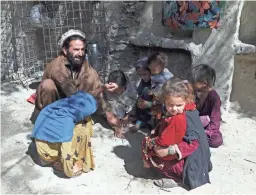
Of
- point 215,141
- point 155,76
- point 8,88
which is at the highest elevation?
point 155,76

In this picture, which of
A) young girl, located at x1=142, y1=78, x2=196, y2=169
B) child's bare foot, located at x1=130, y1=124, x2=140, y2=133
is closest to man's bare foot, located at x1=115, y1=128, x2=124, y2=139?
child's bare foot, located at x1=130, y1=124, x2=140, y2=133

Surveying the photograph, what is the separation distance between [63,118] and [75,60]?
680mm

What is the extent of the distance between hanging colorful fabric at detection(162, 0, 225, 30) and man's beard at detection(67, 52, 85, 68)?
1169mm

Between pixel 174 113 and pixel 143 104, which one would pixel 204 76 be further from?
pixel 174 113

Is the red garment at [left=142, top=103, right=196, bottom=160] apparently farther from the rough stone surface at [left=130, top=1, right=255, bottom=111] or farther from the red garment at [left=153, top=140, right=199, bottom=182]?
the rough stone surface at [left=130, top=1, right=255, bottom=111]

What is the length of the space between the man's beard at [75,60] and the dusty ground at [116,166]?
75 centimetres

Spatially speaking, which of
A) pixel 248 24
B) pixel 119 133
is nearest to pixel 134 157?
pixel 119 133

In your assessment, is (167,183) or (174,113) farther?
(167,183)

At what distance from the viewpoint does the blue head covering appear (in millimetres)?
2709

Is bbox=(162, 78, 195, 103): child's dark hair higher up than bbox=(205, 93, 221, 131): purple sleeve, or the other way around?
bbox=(162, 78, 195, 103): child's dark hair

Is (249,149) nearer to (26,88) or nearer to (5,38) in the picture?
(26,88)

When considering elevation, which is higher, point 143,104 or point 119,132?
point 143,104

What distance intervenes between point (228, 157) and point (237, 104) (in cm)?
96

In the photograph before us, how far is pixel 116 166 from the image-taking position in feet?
9.77
